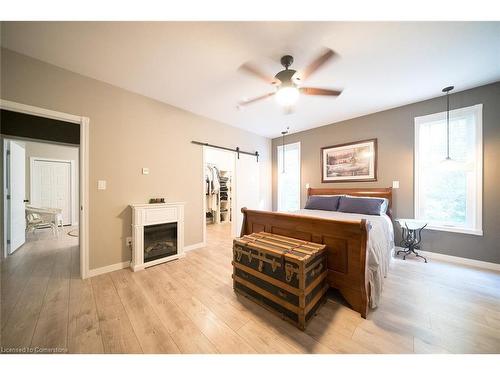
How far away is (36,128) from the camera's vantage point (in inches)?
109

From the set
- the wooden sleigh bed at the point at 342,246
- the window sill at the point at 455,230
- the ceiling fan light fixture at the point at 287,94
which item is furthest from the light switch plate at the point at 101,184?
the window sill at the point at 455,230

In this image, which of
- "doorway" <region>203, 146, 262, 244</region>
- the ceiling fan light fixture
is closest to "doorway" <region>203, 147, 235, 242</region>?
"doorway" <region>203, 146, 262, 244</region>

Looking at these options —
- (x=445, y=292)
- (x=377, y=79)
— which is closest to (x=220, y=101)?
(x=377, y=79)

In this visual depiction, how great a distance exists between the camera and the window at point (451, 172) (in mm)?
2533

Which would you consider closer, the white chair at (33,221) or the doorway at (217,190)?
the white chair at (33,221)

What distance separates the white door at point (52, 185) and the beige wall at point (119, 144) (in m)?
4.58

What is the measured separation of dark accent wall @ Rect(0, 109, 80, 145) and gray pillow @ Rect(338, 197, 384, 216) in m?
4.90

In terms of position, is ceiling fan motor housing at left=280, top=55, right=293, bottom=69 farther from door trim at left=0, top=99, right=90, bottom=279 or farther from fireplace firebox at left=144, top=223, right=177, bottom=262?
fireplace firebox at left=144, top=223, right=177, bottom=262

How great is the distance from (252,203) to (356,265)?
3134mm

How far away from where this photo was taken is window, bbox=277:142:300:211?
4598 millimetres

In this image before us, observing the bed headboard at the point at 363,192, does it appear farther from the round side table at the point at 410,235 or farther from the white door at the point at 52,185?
the white door at the point at 52,185

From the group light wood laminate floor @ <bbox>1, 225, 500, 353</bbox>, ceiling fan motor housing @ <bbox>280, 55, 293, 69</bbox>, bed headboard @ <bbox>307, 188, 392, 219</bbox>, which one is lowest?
light wood laminate floor @ <bbox>1, 225, 500, 353</bbox>

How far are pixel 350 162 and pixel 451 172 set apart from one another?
4.71ft
